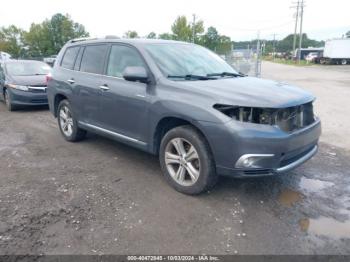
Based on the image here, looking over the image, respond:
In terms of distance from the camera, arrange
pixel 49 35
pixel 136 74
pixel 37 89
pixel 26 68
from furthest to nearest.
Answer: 1. pixel 49 35
2. pixel 26 68
3. pixel 37 89
4. pixel 136 74

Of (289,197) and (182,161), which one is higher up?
(182,161)

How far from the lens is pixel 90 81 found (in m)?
5.27

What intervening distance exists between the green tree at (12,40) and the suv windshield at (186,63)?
46269 millimetres

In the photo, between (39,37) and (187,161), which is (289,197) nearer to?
(187,161)

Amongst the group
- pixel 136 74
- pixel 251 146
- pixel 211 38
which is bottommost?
pixel 251 146

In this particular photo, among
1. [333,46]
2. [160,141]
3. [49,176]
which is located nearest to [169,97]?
[160,141]

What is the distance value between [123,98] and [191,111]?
4.12ft

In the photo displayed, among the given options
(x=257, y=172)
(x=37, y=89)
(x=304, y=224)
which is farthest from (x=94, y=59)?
(x=37, y=89)

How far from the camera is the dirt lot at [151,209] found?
3.08m

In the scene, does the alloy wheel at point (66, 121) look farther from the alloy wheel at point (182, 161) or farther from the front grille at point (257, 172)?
the front grille at point (257, 172)

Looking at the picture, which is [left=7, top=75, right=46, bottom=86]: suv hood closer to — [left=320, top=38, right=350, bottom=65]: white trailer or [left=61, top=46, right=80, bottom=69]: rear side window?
[left=61, top=46, right=80, bottom=69]: rear side window

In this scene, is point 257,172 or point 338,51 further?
point 338,51

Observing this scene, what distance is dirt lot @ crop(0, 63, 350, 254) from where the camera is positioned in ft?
10.1

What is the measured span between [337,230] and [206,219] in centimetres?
133
